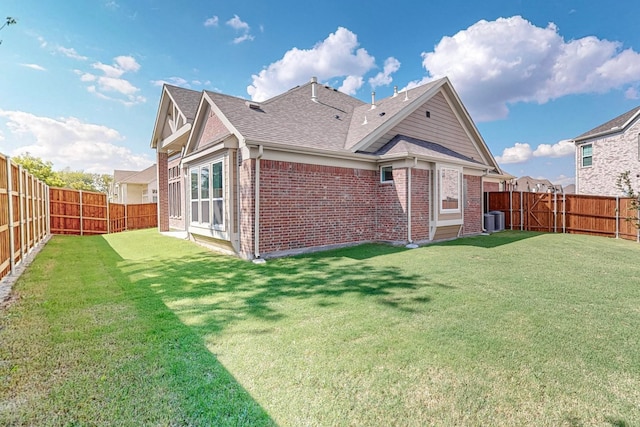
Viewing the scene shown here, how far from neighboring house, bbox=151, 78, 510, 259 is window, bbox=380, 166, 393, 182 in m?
0.04

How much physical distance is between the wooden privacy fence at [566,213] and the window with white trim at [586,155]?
952 centimetres

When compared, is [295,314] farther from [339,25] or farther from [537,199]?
[537,199]

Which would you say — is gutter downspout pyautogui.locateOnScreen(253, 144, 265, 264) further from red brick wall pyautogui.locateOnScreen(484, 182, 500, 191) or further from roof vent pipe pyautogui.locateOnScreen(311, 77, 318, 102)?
red brick wall pyautogui.locateOnScreen(484, 182, 500, 191)

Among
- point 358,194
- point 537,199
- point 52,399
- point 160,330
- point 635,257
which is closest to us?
point 52,399

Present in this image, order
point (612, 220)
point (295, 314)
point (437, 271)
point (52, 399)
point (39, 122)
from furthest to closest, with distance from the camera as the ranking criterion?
point (39, 122)
point (612, 220)
point (437, 271)
point (295, 314)
point (52, 399)

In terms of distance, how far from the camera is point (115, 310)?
4.48 m

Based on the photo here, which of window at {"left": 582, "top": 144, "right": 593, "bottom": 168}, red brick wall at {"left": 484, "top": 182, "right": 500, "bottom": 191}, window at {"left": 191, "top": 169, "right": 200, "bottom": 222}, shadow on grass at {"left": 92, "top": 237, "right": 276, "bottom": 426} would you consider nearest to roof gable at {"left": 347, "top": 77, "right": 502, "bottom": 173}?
red brick wall at {"left": 484, "top": 182, "right": 500, "bottom": 191}

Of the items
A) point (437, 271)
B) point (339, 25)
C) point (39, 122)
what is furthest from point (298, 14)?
point (39, 122)

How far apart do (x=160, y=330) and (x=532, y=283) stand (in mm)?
6325

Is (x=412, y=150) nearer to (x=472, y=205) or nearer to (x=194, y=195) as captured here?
(x=472, y=205)

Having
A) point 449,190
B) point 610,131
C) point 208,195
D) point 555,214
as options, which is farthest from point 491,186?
point 208,195

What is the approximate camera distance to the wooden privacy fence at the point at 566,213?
1257 cm

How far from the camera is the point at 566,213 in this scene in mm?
14102

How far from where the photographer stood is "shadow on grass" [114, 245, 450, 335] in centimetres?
447
